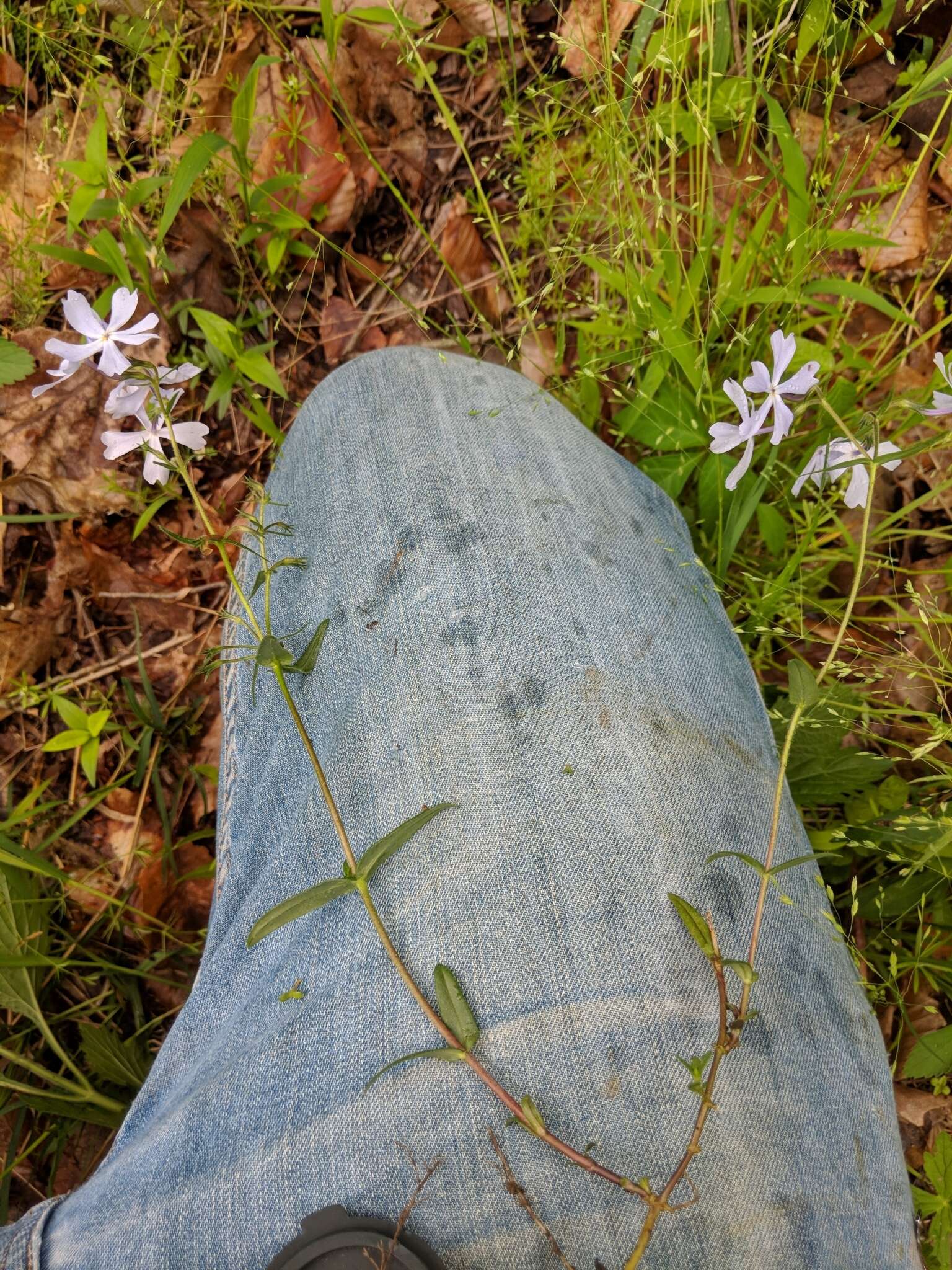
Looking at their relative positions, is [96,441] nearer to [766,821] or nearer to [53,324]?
[53,324]

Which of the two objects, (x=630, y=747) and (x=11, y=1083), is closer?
(x=630, y=747)

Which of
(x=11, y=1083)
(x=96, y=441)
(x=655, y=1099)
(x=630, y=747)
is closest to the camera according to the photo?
(x=655, y=1099)

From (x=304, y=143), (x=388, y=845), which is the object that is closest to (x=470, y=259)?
(x=304, y=143)

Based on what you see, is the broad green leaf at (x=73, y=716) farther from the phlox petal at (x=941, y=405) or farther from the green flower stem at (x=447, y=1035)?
the phlox petal at (x=941, y=405)

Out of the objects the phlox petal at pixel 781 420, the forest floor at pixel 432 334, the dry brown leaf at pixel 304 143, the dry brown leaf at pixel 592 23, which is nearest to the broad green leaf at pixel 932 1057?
the forest floor at pixel 432 334

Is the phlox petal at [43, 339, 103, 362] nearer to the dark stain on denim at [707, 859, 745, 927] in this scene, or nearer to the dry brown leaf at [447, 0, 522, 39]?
the dark stain on denim at [707, 859, 745, 927]

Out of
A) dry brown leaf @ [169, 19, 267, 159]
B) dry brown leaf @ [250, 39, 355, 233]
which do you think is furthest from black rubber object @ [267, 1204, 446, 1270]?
dry brown leaf @ [169, 19, 267, 159]

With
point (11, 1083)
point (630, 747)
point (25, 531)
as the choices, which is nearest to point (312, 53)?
point (25, 531)
